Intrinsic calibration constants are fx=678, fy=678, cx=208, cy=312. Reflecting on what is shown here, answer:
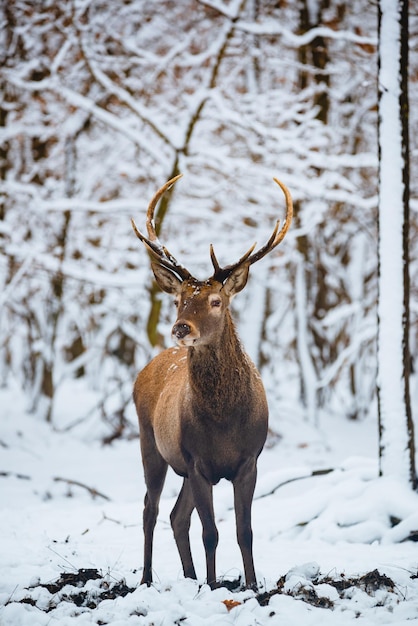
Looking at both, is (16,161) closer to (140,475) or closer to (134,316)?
(134,316)

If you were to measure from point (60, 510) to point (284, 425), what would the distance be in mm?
6180

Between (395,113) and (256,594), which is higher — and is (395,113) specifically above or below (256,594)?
above

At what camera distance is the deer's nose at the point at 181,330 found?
3941mm

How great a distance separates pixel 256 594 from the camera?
3904 millimetres

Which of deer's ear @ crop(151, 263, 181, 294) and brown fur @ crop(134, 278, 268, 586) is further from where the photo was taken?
deer's ear @ crop(151, 263, 181, 294)

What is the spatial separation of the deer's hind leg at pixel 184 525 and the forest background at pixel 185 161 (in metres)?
4.50

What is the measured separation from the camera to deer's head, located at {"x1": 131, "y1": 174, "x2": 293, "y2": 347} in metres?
4.08

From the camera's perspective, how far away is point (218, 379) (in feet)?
14.1

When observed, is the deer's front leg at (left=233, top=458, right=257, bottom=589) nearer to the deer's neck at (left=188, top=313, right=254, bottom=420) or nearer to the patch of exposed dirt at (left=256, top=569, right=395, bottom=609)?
the patch of exposed dirt at (left=256, top=569, right=395, bottom=609)

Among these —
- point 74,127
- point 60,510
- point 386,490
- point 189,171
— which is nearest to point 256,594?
point 386,490

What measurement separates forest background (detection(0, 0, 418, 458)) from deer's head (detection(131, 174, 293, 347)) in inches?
185

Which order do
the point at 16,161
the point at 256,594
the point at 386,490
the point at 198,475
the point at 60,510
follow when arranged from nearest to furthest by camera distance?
the point at 256,594
the point at 198,475
the point at 386,490
the point at 60,510
the point at 16,161

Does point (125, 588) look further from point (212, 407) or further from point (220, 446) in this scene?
point (212, 407)

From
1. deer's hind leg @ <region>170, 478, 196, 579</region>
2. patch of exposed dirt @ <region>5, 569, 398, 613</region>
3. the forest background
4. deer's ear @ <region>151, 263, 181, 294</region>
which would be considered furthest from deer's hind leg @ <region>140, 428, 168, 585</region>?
the forest background
